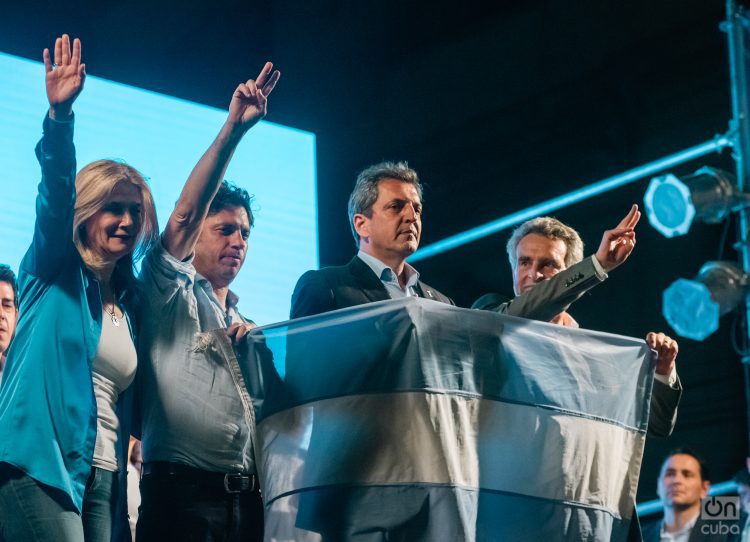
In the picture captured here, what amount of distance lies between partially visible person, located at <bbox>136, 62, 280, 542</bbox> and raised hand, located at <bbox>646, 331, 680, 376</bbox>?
1.06m

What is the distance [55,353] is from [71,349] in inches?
1.4

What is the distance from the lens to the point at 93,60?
15.6ft

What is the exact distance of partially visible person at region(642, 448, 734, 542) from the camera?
4.75m

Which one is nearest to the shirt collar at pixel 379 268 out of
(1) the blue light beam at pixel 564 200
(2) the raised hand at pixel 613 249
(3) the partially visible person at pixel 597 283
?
(3) the partially visible person at pixel 597 283

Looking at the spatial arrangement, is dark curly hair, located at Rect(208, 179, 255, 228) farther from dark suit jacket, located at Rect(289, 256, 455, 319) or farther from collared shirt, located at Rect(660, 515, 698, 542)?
collared shirt, located at Rect(660, 515, 698, 542)

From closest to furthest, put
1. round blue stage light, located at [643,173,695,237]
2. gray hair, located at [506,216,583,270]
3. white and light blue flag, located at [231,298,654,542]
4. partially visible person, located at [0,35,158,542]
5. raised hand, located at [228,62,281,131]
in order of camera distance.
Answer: partially visible person, located at [0,35,158,542], white and light blue flag, located at [231,298,654,542], round blue stage light, located at [643,173,695,237], raised hand, located at [228,62,281,131], gray hair, located at [506,216,583,270]

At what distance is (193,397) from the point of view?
2.86 metres

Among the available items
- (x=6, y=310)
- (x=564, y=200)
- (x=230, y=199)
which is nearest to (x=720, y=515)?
(x=564, y=200)

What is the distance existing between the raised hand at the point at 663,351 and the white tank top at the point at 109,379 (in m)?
1.34

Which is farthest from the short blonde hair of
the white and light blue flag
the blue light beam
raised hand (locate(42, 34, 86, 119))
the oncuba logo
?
the blue light beam

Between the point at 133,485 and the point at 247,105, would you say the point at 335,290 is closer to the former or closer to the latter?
the point at 247,105

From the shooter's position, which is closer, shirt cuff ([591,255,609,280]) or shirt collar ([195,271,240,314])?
shirt cuff ([591,255,609,280])

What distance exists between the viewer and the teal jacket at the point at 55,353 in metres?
Answer: 2.50

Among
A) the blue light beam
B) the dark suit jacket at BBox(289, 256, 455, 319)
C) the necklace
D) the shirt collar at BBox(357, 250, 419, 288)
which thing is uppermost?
the blue light beam
